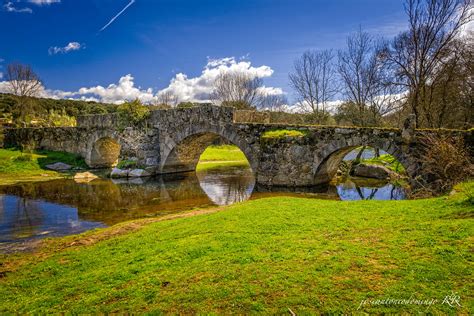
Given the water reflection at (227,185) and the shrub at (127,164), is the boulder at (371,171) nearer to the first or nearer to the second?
the water reflection at (227,185)

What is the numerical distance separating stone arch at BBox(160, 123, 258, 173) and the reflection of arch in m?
4.03

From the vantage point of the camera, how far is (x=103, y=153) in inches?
1205

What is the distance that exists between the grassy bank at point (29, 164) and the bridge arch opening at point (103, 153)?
107 centimetres

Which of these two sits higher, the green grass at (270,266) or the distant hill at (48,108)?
the distant hill at (48,108)

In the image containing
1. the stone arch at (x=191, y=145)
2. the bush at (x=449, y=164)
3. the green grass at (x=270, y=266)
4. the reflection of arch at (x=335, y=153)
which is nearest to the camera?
the green grass at (x=270, y=266)

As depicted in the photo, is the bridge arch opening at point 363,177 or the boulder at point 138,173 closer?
the bridge arch opening at point 363,177

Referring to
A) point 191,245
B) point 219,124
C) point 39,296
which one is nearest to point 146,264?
point 191,245

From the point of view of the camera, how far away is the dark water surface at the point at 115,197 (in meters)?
11.9

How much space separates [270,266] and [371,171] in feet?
59.6

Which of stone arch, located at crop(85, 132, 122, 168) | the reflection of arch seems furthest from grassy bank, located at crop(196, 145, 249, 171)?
the reflection of arch

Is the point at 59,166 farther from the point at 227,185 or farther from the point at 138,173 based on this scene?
the point at 227,185

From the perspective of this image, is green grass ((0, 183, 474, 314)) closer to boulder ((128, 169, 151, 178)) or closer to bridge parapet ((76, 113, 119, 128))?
boulder ((128, 169, 151, 178))

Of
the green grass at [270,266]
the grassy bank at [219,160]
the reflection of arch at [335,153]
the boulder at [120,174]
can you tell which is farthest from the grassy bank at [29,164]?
the reflection of arch at [335,153]

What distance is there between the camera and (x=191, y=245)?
692 cm
